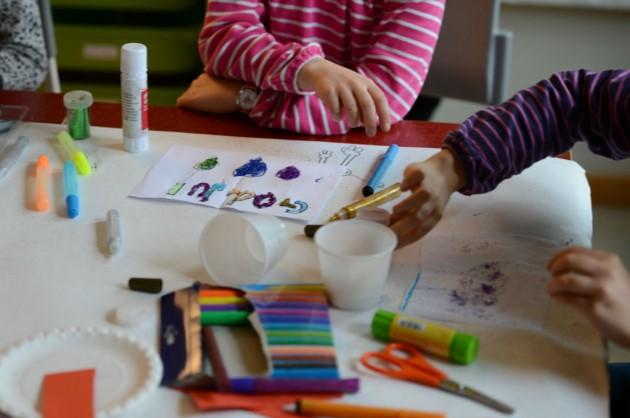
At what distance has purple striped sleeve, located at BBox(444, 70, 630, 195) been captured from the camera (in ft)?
3.17

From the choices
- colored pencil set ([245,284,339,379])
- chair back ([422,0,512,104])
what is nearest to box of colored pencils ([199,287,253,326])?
colored pencil set ([245,284,339,379])

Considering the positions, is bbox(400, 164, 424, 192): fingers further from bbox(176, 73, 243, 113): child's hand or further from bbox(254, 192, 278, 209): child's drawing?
bbox(176, 73, 243, 113): child's hand

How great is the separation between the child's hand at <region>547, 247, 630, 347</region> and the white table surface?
0.13 feet

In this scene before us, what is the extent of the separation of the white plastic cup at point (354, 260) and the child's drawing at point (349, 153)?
268mm

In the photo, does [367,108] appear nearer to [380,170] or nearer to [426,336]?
[380,170]

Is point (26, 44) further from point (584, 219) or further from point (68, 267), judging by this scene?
point (584, 219)

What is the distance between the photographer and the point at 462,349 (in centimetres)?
74

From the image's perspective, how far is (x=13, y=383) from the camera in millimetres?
695

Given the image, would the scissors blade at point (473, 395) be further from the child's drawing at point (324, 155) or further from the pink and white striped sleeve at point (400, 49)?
the pink and white striped sleeve at point (400, 49)

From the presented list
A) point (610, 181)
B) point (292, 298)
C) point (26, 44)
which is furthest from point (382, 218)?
point (610, 181)

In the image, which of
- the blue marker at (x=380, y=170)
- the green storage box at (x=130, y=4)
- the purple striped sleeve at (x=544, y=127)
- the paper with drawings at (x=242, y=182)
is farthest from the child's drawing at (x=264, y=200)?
the green storage box at (x=130, y=4)

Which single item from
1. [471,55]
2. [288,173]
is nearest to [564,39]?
[471,55]

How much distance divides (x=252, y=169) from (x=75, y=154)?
0.74 feet

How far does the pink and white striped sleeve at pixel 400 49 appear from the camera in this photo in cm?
124
